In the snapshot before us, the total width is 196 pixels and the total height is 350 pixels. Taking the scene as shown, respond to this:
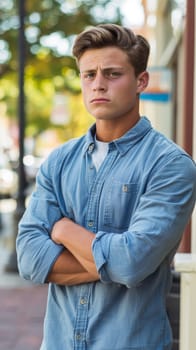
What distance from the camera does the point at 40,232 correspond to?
220 centimetres

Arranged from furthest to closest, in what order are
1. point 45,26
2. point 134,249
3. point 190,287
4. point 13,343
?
1. point 45,26
2. point 13,343
3. point 190,287
4. point 134,249

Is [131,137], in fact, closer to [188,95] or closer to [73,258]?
[73,258]

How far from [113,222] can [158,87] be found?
816cm

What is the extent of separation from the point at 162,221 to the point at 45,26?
592 inches

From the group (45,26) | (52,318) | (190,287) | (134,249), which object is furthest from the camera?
(45,26)

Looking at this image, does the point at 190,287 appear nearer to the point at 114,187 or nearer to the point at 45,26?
the point at 114,187

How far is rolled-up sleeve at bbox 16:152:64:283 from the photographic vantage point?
6.97 ft

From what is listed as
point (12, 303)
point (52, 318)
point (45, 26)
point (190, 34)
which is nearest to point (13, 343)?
point (12, 303)

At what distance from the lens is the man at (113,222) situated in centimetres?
200

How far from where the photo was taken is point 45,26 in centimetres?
1648

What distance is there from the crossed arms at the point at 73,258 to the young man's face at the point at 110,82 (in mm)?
362

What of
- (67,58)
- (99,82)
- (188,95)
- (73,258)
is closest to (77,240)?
(73,258)

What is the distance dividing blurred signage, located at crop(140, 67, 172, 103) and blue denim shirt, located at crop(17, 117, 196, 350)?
766cm

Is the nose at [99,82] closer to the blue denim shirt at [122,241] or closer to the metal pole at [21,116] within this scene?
the blue denim shirt at [122,241]
